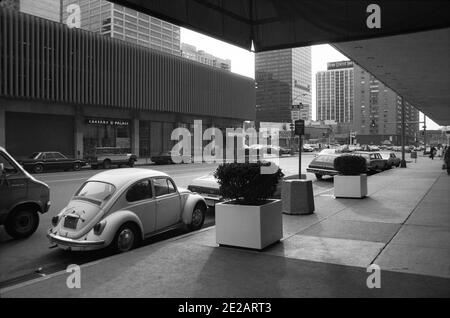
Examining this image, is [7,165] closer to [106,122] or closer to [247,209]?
[247,209]

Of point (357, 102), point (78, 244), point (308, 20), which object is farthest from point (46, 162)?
point (357, 102)

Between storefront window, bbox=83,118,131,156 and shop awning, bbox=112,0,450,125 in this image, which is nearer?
shop awning, bbox=112,0,450,125

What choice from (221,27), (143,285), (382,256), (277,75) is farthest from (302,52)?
(143,285)

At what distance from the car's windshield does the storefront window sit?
116ft

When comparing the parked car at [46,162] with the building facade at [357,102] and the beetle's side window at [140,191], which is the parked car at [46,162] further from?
the building facade at [357,102]

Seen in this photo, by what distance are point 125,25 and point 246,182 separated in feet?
142

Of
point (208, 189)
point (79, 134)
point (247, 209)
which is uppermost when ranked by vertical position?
point (79, 134)

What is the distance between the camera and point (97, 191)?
8.03 metres

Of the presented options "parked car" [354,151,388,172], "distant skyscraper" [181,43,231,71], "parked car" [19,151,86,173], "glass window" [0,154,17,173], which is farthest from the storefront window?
"glass window" [0,154,17,173]

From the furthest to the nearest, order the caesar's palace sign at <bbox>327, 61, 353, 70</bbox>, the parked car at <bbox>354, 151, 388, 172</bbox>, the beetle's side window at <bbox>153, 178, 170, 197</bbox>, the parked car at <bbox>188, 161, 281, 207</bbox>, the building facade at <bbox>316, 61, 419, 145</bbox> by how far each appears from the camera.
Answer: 1. the caesar's palace sign at <bbox>327, 61, 353, 70</bbox>
2. the building facade at <bbox>316, 61, 419, 145</bbox>
3. the parked car at <bbox>354, 151, 388, 172</bbox>
4. the parked car at <bbox>188, 161, 281, 207</bbox>
5. the beetle's side window at <bbox>153, 178, 170, 197</bbox>

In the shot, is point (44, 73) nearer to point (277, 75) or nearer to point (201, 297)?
point (277, 75)

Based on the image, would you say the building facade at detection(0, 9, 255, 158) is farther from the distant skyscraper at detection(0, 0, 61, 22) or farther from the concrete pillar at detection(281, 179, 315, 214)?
the concrete pillar at detection(281, 179, 315, 214)

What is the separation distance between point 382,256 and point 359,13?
4.74 meters

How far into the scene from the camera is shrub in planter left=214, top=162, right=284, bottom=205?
7.45 meters
